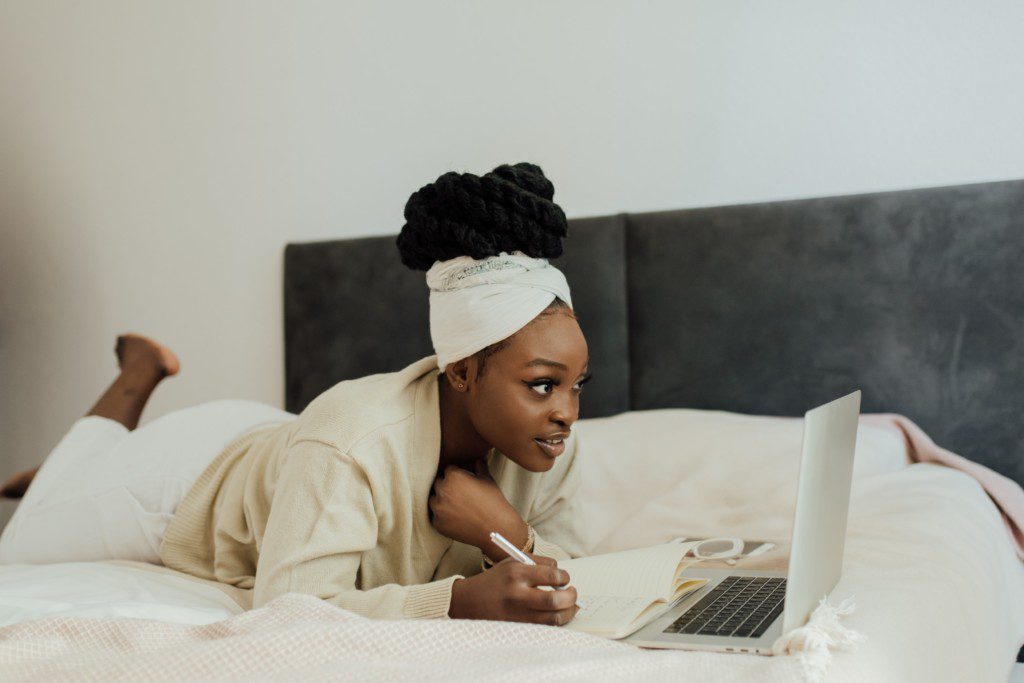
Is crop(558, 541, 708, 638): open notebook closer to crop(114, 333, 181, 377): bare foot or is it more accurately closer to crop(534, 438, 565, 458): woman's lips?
crop(534, 438, 565, 458): woman's lips

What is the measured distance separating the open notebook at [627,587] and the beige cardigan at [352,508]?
14 centimetres

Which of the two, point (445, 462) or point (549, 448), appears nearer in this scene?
point (549, 448)

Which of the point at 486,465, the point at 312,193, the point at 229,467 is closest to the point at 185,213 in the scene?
the point at 312,193

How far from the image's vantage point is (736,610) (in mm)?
924

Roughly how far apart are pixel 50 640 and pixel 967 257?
155 cm

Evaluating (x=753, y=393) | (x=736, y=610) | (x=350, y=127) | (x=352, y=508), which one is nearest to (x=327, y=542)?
(x=352, y=508)

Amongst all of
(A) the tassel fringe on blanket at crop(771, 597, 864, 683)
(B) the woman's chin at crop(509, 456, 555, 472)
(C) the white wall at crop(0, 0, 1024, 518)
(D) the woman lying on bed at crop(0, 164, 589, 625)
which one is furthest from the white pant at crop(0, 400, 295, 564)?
(A) the tassel fringe on blanket at crop(771, 597, 864, 683)

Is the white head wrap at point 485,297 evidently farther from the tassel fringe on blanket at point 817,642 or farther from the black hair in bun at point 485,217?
the tassel fringe on blanket at point 817,642

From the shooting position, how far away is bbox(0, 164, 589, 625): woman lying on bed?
1008 mm

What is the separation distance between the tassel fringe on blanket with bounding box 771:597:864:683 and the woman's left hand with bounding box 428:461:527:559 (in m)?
0.45

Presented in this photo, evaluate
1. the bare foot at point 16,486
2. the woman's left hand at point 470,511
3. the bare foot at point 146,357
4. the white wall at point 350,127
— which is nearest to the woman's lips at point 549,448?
the woman's left hand at point 470,511

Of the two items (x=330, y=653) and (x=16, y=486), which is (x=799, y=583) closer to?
(x=330, y=653)

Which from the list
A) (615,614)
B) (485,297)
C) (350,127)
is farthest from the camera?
(350,127)

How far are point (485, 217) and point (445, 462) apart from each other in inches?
12.9
